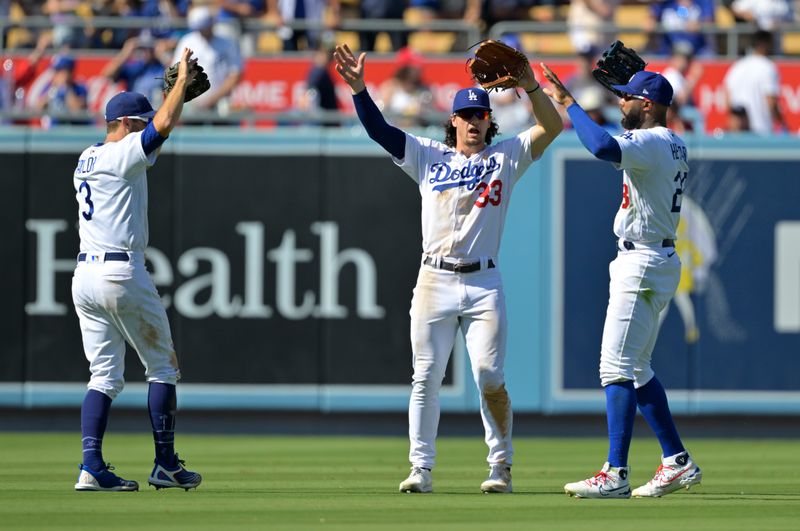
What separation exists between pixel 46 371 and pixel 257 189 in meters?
2.52

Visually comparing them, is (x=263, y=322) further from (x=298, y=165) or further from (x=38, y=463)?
(x=38, y=463)

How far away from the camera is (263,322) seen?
1261 centimetres

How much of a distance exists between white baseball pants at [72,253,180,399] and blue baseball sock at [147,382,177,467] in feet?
0.30

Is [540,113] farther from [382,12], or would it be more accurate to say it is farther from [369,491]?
[382,12]

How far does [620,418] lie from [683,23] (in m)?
8.53

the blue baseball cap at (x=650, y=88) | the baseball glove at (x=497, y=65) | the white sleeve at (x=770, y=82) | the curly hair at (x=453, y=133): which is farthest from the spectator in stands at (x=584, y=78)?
the blue baseball cap at (x=650, y=88)

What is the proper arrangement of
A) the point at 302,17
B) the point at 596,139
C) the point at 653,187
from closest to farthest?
the point at 596,139 < the point at 653,187 < the point at 302,17

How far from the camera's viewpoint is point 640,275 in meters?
7.66

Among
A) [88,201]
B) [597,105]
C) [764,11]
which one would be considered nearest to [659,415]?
[88,201]

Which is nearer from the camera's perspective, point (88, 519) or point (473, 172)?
point (88, 519)

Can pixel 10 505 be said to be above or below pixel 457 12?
below

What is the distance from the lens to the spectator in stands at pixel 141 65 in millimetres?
13766

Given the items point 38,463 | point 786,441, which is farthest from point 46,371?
point 786,441

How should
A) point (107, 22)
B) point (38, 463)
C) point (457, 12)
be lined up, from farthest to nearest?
1. point (457, 12)
2. point (107, 22)
3. point (38, 463)
